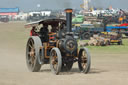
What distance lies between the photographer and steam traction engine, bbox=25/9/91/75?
1035 centimetres

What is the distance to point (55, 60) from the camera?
10500mm

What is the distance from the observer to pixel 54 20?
37.5 ft

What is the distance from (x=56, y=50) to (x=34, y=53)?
155 centimetres

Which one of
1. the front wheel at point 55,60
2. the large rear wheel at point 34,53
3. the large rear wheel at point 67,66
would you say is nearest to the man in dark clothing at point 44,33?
the large rear wheel at point 34,53

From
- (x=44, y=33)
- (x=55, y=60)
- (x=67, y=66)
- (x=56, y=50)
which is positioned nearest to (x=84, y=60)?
(x=55, y=60)

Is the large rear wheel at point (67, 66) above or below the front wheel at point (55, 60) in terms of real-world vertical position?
below

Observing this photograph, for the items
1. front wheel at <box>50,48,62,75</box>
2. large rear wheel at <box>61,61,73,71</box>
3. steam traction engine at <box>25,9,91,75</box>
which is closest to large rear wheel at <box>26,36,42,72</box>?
steam traction engine at <box>25,9,91,75</box>

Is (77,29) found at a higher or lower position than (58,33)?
lower

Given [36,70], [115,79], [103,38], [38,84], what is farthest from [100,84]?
[103,38]

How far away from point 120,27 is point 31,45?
65.2 feet

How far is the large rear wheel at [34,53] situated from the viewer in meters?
11.1

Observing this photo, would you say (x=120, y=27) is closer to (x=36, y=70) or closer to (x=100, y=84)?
(x=36, y=70)

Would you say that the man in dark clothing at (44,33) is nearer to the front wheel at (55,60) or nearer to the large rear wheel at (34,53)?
the large rear wheel at (34,53)

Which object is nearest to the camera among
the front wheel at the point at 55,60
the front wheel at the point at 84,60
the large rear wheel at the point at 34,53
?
the front wheel at the point at 55,60
